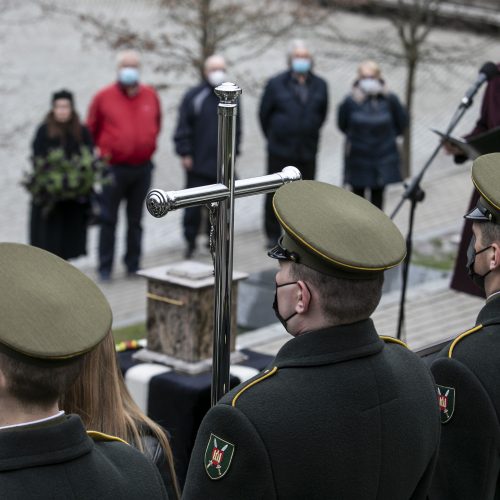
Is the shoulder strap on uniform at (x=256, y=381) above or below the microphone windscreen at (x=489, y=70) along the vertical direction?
below

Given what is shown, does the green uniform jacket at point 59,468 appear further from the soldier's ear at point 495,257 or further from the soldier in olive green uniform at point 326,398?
the soldier's ear at point 495,257

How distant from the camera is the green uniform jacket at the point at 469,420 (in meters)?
3.04

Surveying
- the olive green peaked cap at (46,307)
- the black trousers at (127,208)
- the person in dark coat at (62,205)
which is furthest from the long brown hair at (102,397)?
the black trousers at (127,208)

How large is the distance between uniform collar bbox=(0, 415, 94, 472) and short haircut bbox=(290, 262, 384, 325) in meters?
0.70

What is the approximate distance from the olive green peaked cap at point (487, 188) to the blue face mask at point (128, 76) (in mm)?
6340

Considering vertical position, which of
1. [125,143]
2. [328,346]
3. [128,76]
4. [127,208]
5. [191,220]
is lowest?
[191,220]

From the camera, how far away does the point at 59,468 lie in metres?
2.31

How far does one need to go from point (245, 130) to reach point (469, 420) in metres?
13.0

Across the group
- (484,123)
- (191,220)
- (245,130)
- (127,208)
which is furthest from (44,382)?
(245,130)

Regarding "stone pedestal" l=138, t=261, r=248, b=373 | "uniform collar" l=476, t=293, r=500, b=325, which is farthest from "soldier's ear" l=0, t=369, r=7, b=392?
"stone pedestal" l=138, t=261, r=248, b=373

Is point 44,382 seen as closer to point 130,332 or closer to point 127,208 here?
point 130,332

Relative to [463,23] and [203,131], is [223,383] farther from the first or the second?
[463,23]

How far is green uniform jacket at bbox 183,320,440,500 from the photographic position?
8.50 ft

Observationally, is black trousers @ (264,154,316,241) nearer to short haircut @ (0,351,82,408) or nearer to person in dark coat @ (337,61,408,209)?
person in dark coat @ (337,61,408,209)
